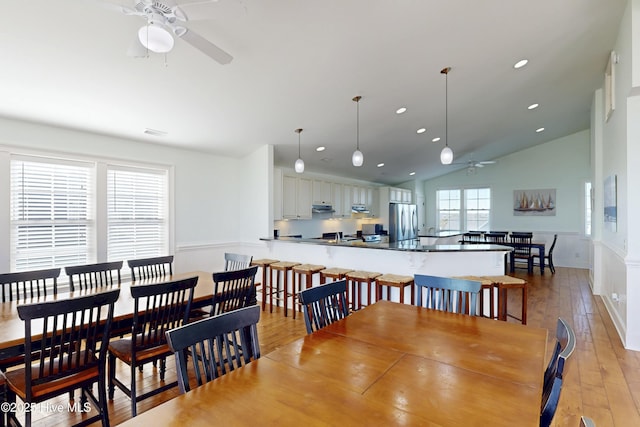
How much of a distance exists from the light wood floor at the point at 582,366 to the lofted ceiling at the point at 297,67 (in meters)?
2.72

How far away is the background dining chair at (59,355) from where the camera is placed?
1.73 m

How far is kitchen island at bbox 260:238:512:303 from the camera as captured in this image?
12.5ft

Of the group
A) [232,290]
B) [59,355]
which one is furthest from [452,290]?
[59,355]

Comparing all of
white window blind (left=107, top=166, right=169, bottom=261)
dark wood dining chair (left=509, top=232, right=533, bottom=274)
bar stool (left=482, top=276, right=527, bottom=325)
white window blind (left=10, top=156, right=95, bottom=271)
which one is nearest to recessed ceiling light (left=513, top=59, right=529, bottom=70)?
bar stool (left=482, top=276, right=527, bottom=325)

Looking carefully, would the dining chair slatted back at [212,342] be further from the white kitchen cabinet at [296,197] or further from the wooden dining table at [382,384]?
the white kitchen cabinet at [296,197]

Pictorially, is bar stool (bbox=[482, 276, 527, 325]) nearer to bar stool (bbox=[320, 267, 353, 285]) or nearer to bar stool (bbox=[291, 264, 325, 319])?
bar stool (bbox=[320, 267, 353, 285])

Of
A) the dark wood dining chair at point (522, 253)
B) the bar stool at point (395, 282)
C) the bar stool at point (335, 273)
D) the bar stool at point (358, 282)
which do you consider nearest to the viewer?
the bar stool at point (395, 282)

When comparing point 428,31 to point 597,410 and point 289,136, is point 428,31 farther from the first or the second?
point 597,410

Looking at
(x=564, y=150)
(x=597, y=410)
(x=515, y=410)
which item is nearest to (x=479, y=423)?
(x=515, y=410)

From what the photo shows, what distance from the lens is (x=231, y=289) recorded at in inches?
109

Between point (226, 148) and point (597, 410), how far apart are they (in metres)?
5.33

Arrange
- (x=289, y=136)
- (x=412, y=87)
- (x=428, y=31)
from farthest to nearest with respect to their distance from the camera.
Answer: (x=289, y=136)
(x=412, y=87)
(x=428, y=31)

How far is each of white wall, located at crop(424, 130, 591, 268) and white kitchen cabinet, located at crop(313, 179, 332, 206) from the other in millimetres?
5153

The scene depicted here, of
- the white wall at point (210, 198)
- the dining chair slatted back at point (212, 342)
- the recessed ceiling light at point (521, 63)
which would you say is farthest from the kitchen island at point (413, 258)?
the dining chair slatted back at point (212, 342)
